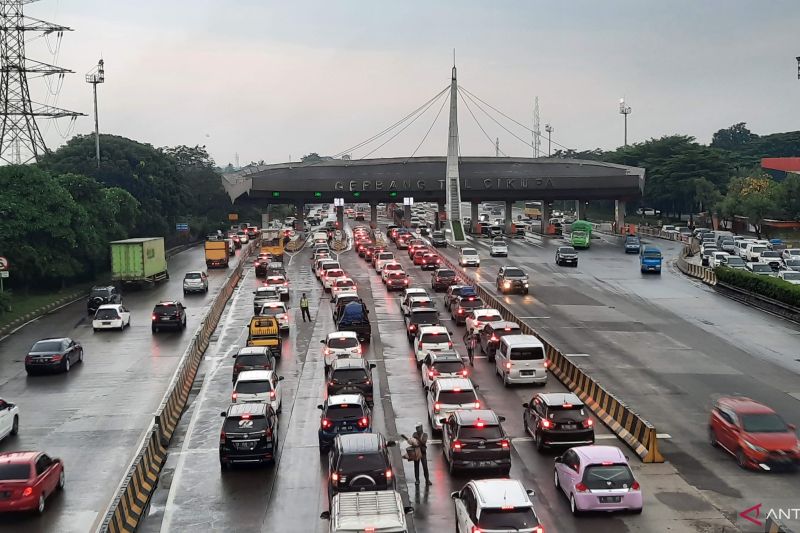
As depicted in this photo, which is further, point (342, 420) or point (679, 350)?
point (679, 350)

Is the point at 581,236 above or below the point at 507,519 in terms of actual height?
above

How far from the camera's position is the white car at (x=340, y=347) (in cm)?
3534

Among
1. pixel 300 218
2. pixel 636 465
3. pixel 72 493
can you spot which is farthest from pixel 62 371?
pixel 300 218

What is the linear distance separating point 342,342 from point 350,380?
683 cm

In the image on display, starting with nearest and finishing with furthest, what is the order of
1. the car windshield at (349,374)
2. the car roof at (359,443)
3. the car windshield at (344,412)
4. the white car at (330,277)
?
the car roof at (359,443) < the car windshield at (344,412) < the car windshield at (349,374) < the white car at (330,277)

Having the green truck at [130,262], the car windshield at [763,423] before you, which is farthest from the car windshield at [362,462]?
the green truck at [130,262]

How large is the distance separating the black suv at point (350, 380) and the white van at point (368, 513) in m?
12.0

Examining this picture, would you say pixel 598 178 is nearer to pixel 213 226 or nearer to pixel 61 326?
pixel 213 226

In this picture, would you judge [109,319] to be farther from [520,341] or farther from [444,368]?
[520,341]

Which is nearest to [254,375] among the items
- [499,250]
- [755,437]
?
[755,437]

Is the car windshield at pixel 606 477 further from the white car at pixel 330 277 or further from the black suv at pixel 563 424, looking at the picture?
the white car at pixel 330 277

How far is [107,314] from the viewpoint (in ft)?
161

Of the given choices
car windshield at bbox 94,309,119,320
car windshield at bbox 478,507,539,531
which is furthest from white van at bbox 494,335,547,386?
car windshield at bbox 94,309,119,320

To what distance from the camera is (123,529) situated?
1891 cm
